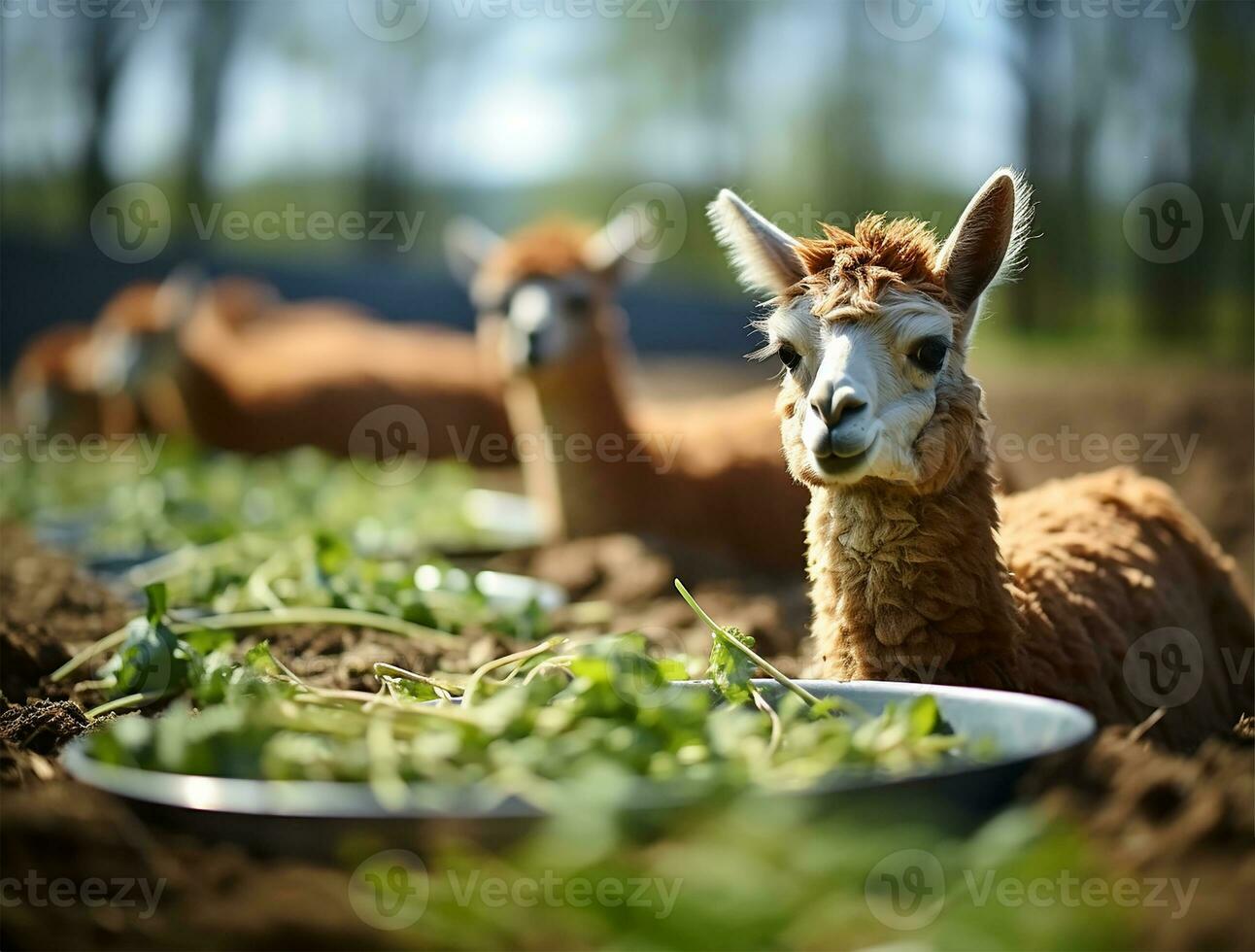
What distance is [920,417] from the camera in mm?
3016

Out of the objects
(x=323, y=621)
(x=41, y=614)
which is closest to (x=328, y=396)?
(x=41, y=614)

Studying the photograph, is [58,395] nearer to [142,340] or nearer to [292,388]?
[142,340]

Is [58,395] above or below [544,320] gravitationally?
below

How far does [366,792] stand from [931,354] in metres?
1.76

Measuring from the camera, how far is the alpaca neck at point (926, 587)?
309 centimetres

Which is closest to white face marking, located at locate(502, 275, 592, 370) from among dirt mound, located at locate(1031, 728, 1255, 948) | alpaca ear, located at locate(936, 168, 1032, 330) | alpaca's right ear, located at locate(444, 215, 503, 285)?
alpaca's right ear, located at locate(444, 215, 503, 285)

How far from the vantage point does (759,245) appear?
342 centimetres

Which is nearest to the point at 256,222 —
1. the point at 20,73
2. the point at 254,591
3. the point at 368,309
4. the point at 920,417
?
the point at 20,73

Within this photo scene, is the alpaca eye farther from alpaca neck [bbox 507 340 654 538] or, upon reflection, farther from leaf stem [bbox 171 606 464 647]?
alpaca neck [bbox 507 340 654 538]

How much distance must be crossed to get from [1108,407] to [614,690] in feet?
28.5

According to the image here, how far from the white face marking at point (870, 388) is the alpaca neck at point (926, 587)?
172 millimetres

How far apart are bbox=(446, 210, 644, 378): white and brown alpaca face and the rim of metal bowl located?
15.8 ft

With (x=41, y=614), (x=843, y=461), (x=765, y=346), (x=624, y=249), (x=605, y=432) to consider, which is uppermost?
(x=624, y=249)

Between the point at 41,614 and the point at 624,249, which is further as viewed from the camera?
the point at 624,249
